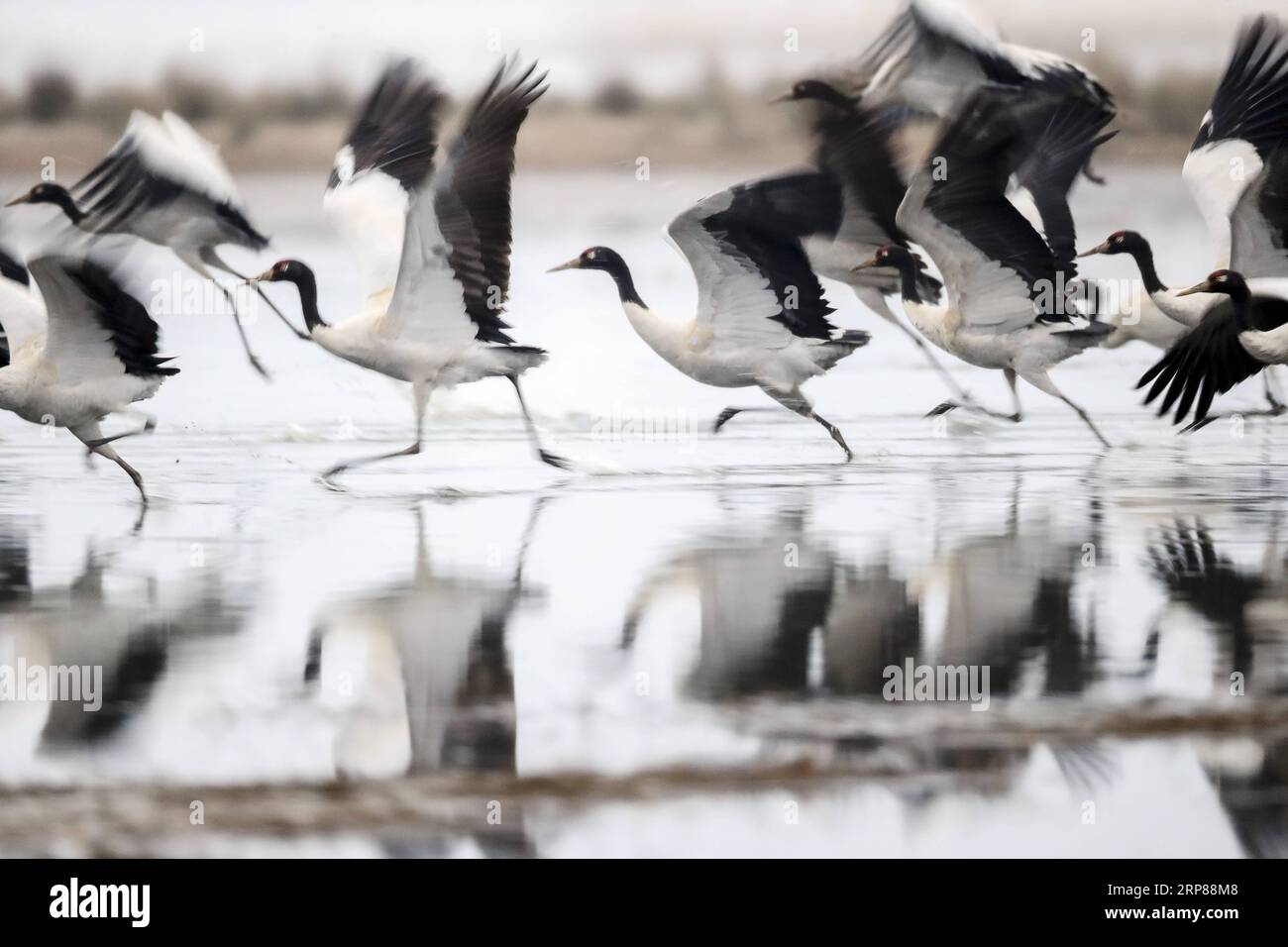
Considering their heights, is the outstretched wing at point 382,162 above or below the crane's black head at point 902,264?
above

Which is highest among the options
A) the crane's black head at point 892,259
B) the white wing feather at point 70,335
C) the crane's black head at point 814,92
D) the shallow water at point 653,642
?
the crane's black head at point 814,92

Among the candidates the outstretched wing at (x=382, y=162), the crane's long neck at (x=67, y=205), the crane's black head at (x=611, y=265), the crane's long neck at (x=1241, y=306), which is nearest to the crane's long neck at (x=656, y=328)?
the crane's black head at (x=611, y=265)

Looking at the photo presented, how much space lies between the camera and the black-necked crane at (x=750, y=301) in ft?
33.8

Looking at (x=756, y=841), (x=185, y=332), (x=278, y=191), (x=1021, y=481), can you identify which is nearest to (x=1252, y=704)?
(x=756, y=841)

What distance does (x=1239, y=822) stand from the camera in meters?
5.14

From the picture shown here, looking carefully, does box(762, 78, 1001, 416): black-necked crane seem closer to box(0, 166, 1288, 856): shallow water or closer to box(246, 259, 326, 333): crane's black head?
box(0, 166, 1288, 856): shallow water

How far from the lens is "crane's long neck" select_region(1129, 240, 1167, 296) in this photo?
507 inches

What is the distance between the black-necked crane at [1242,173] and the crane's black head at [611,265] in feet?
12.6

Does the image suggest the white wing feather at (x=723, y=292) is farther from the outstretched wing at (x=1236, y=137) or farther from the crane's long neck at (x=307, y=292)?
the outstretched wing at (x=1236, y=137)

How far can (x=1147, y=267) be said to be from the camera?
42.7 feet

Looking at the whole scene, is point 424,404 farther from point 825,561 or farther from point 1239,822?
point 1239,822

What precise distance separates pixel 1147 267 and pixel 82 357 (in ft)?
24.5

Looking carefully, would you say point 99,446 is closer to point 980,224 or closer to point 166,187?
point 166,187

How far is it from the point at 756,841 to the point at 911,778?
0.63m
